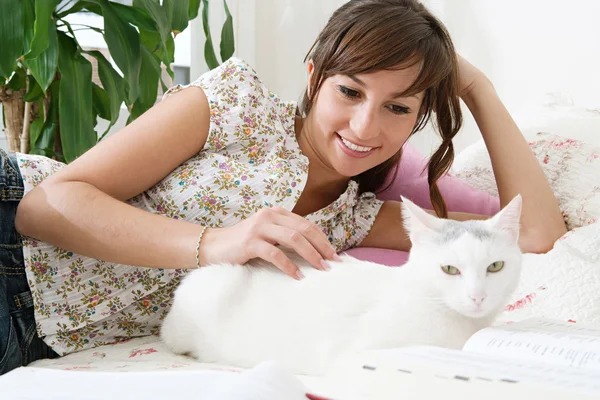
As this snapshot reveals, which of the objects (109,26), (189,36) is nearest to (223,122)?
(109,26)

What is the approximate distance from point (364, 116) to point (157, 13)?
0.95m

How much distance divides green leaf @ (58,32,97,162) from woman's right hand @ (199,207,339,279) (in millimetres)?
904

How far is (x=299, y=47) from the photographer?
2.70 meters

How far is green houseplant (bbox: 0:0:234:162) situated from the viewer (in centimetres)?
153

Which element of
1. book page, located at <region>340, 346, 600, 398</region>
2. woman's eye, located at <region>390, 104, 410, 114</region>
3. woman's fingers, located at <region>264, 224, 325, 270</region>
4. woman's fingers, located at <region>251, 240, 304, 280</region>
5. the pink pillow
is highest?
woman's eye, located at <region>390, 104, 410, 114</region>

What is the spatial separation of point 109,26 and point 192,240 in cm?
101

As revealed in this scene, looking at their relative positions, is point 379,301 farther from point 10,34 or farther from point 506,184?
point 10,34

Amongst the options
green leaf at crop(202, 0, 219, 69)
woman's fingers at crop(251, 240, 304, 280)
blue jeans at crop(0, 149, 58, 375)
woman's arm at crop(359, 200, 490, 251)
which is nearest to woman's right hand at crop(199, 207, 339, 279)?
woman's fingers at crop(251, 240, 304, 280)

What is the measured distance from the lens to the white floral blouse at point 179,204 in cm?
110

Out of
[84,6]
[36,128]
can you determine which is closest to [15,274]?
[36,128]

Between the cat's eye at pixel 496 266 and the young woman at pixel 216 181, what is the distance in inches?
10.6

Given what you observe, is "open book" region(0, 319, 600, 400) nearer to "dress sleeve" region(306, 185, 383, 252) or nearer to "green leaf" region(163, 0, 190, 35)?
"dress sleeve" region(306, 185, 383, 252)

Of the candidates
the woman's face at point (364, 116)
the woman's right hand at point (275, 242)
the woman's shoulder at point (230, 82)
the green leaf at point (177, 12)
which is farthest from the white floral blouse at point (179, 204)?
the green leaf at point (177, 12)

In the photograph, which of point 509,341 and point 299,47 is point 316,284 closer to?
point 509,341
